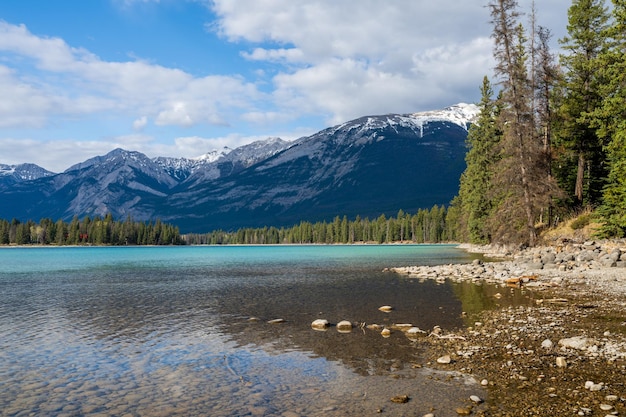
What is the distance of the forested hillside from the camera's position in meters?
43.6

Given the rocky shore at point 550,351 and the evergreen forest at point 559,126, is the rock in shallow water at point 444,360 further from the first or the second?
the evergreen forest at point 559,126

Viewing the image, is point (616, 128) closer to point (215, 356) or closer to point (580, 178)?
point (580, 178)

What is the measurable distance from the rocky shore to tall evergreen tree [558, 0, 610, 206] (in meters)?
24.3

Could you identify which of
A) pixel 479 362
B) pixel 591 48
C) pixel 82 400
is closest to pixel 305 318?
pixel 479 362

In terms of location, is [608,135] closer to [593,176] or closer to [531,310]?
[593,176]

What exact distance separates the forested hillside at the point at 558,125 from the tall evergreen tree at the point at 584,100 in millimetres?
99

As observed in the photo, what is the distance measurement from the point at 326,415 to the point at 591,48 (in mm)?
56646

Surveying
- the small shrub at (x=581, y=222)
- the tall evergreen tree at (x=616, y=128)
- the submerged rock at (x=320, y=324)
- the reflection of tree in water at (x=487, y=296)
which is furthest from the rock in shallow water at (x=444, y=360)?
the small shrub at (x=581, y=222)

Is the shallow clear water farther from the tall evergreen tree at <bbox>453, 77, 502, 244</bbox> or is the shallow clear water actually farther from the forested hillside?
the tall evergreen tree at <bbox>453, 77, 502, 244</bbox>

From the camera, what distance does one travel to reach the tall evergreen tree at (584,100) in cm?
4969

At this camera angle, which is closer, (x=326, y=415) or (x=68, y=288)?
(x=326, y=415)

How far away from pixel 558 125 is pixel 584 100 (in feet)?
12.3

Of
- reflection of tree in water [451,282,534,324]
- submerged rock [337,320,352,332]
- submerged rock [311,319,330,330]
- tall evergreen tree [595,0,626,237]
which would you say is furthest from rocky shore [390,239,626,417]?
tall evergreen tree [595,0,626,237]

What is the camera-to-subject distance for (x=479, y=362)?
13.8 meters
